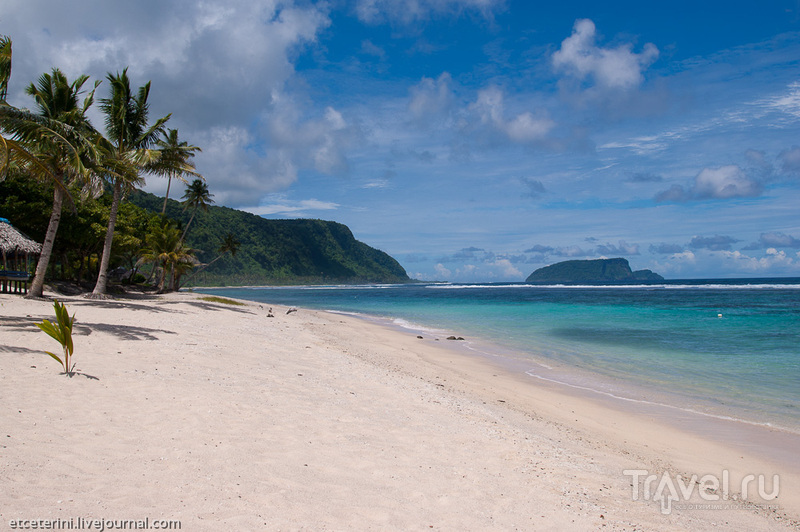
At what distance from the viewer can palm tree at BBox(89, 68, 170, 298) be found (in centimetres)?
1852

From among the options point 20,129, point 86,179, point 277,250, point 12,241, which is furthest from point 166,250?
point 277,250

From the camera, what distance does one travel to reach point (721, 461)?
5.92m

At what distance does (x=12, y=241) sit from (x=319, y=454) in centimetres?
2110

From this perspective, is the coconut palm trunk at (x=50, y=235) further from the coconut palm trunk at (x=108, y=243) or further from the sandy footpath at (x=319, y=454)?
the sandy footpath at (x=319, y=454)

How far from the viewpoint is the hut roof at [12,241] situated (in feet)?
59.3

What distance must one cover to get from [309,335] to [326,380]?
7294 mm

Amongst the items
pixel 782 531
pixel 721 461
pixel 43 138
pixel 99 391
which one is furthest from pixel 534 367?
pixel 43 138

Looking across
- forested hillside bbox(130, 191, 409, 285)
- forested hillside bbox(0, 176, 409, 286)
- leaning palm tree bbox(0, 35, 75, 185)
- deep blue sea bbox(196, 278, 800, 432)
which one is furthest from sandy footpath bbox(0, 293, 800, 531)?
forested hillside bbox(130, 191, 409, 285)

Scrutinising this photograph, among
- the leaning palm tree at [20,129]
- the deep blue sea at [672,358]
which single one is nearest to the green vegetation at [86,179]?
the leaning palm tree at [20,129]

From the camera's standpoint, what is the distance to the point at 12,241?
729 inches

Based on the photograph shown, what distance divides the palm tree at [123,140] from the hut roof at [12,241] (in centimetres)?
351

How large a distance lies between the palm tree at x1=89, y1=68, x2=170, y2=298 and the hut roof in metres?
3.51

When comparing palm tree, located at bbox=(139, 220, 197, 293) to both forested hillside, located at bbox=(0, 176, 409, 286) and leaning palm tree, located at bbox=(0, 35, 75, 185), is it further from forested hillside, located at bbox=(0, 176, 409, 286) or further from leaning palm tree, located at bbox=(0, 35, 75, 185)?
leaning palm tree, located at bbox=(0, 35, 75, 185)

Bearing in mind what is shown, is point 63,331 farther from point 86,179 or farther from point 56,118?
point 56,118
